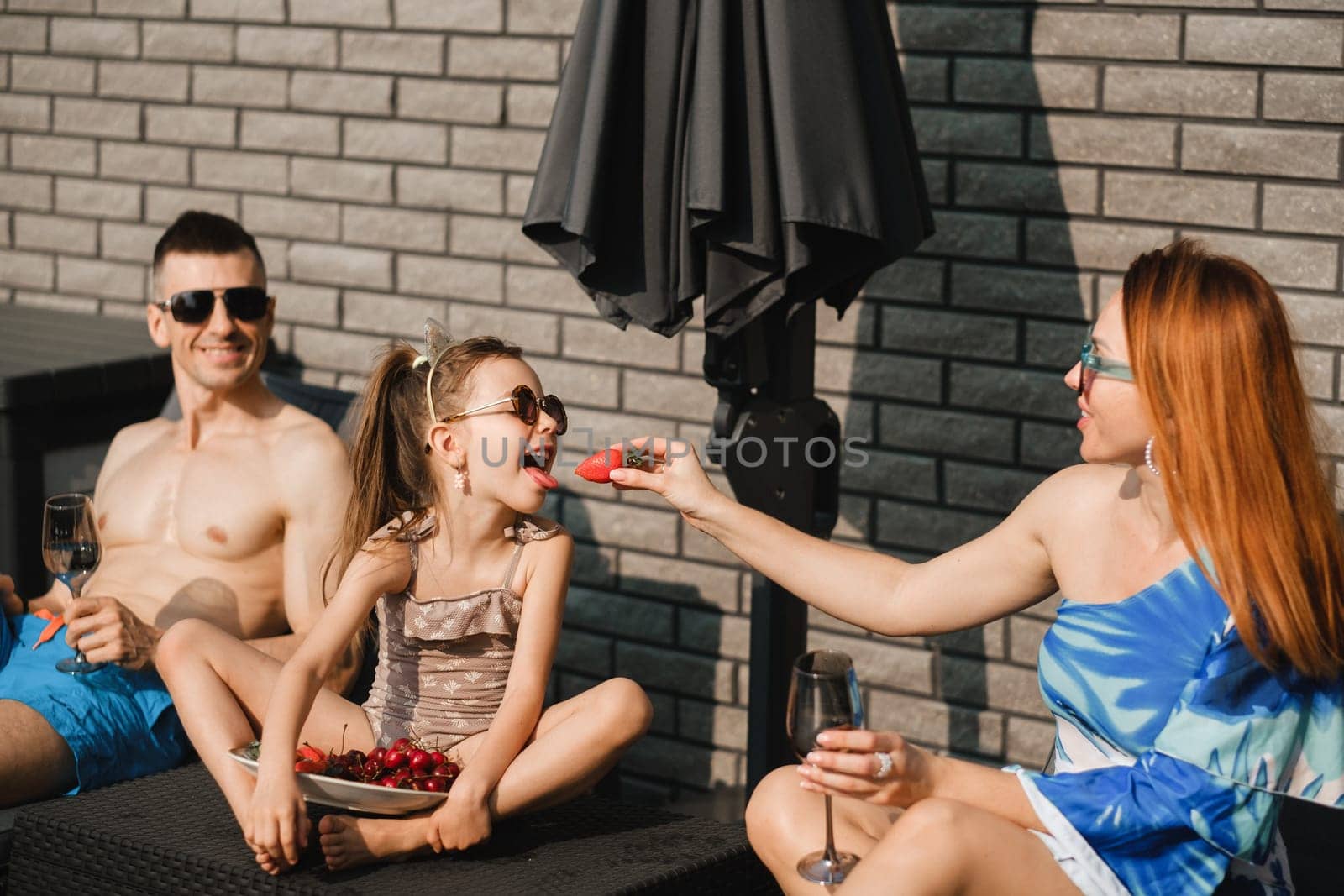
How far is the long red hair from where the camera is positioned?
7.68ft

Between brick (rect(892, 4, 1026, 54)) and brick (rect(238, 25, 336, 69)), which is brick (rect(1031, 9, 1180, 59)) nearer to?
brick (rect(892, 4, 1026, 54))

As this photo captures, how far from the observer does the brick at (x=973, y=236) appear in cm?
401

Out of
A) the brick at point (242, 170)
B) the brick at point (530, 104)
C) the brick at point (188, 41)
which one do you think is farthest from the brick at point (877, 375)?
the brick at point (188, 41)

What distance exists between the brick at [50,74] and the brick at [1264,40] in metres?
3.84

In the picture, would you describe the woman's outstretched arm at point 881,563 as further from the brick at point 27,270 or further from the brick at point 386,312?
the brick at point 27,270

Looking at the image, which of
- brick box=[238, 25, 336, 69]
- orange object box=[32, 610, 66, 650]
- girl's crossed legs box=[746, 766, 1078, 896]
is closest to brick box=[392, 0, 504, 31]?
brick box=[238, 25, 336, 69]

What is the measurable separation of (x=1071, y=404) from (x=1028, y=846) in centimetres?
177

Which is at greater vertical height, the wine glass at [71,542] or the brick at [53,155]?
the brick at [53,155]

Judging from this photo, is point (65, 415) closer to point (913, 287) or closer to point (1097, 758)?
point (913, 287)

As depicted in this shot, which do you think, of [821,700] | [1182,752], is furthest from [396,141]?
[1182,752]

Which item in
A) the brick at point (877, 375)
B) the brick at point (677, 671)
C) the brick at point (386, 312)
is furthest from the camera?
the brick at point (386, 312)

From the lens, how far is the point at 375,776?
9.78ft

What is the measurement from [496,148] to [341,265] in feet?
2.42

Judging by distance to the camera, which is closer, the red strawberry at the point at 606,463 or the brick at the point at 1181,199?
the red strawberry at the point at 606,463
